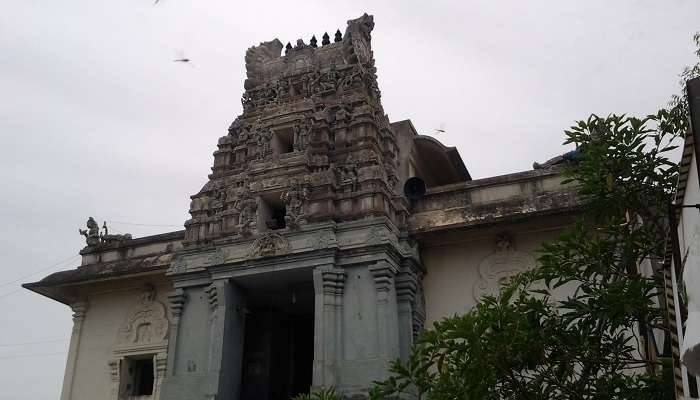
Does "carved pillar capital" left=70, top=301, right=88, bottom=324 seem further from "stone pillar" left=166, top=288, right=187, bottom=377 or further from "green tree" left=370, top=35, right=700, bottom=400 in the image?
"green tree" left=370, top=35, right=700, bottom=400

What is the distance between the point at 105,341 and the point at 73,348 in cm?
102

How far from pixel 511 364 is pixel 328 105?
11234 millimetres

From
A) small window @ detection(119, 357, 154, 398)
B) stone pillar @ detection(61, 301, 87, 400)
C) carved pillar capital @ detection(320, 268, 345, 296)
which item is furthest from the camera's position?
stone pillar @ detection(61, 301, 87, 400)

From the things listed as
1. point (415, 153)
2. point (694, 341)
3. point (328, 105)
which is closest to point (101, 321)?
point (328, 105)

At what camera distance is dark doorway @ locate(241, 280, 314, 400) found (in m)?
16.8

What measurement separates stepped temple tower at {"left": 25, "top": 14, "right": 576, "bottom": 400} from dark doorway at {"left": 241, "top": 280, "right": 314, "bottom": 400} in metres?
0.05

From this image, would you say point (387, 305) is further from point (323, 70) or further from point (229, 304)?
point (323, 70)

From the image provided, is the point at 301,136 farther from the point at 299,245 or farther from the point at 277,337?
the point at 277,337

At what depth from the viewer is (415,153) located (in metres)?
19.1

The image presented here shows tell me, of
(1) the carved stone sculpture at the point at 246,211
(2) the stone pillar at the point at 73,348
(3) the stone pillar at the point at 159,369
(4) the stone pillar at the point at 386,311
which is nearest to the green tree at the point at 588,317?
(4) the stone pillar at the point at 386,311

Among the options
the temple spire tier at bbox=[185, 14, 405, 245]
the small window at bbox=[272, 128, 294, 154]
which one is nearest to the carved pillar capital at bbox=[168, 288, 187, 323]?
the temple spire tier at bbox=[185, 14, 405, 245]

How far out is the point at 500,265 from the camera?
15266 millimetres

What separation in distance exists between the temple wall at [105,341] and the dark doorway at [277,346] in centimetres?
263

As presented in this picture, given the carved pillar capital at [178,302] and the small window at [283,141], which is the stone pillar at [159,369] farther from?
the small window at [283,141]
